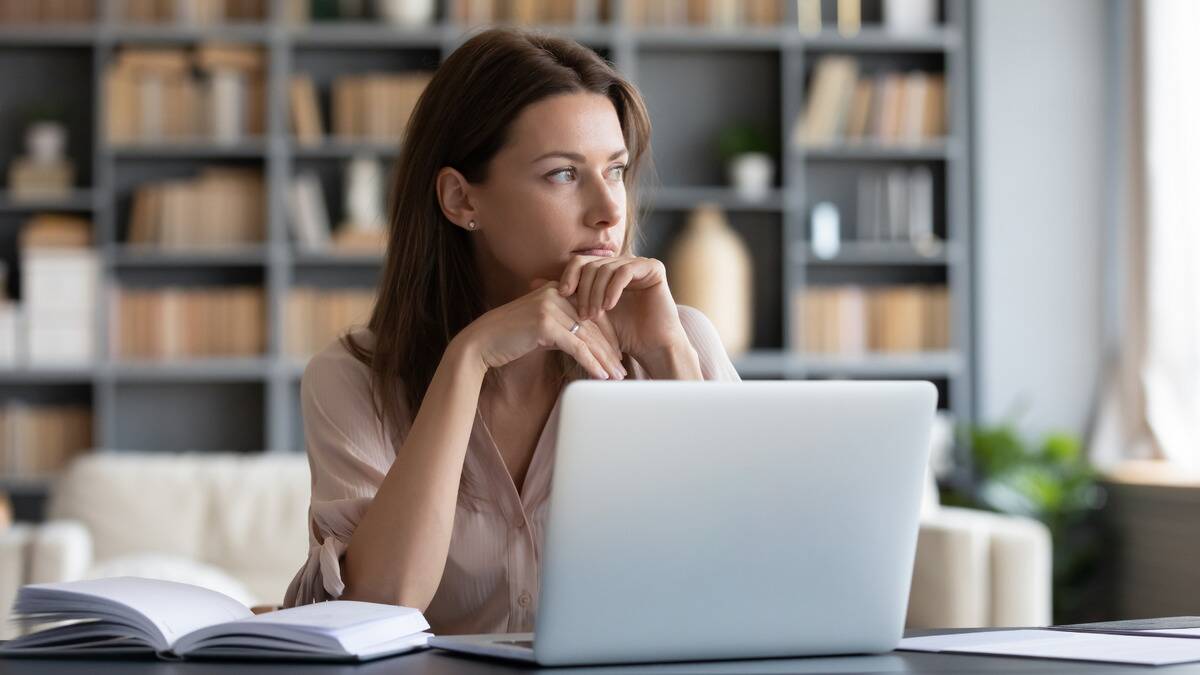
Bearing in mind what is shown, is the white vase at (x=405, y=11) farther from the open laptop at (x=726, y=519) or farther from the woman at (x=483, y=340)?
the open laptop at (x=726, y=519)

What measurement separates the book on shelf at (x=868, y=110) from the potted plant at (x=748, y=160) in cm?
14

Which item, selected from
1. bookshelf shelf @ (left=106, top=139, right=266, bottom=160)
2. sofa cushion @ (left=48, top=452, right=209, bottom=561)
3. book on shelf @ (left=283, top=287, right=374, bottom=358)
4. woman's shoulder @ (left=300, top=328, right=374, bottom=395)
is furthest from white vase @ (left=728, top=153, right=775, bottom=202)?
woman's shoulder @ (left=300, top=328, right=374, bottom=395)

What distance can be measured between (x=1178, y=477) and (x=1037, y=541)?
37.6 inches

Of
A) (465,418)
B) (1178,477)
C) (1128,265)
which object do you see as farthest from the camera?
(1128,265)

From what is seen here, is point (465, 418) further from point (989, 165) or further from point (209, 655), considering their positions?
point (989, 165)

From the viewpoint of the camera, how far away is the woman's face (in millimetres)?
1604

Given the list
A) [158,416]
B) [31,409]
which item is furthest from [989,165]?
[31,409]

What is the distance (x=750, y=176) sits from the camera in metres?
4.85

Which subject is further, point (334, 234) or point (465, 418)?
point (334, 234)

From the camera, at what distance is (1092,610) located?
15.4ft

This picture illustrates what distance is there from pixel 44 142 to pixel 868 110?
2.85 m

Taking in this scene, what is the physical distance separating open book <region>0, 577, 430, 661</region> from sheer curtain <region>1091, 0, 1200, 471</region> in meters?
3.74

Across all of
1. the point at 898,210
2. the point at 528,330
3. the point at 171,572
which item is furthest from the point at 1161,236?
the point at 528,330

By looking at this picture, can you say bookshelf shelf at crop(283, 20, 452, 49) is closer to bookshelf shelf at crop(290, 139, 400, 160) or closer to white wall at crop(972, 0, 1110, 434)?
bookshelf shelf at crop(290, 139, 400, 160)
